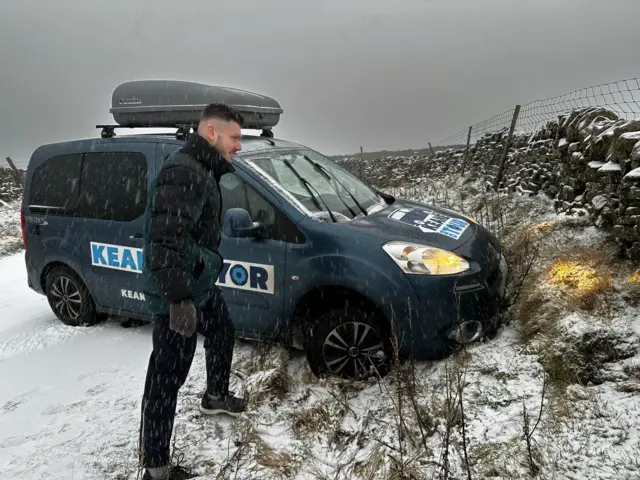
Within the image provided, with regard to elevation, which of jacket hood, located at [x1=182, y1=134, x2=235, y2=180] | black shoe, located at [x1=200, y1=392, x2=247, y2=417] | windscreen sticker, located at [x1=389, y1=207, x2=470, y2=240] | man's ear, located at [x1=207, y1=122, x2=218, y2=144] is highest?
man's ear, located at [x1=207, y1=122, x2=218, y2=144]

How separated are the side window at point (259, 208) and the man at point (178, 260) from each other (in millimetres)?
859

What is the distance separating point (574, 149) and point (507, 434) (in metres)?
4.61

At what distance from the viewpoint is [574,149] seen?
6117 mm

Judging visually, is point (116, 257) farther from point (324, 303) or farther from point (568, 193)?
point (568, 193)

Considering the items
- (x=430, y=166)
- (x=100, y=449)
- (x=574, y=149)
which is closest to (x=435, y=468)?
(x=100, y=449)

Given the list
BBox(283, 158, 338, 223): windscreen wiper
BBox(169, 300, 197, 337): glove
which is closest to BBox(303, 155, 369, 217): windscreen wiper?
Answer: BBox(283, 158, 338, 223): windscreen wiper

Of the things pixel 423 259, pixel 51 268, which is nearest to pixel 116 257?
pixel 51 268

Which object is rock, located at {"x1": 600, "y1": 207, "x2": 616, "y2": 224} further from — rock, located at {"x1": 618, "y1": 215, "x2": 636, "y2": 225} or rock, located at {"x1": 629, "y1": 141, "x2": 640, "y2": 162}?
rock, located at {"x1": 629, "y1": 141, "x2": 640, "y2": 162}

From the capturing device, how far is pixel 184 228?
2363 mm

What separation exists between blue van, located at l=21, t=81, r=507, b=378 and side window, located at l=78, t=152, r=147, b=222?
14 millimetres

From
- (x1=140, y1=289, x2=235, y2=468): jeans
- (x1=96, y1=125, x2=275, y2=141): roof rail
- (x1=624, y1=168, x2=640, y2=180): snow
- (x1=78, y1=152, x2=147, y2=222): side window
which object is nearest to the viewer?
(x1=140, y1=289, x2=235, y2=468): jeans

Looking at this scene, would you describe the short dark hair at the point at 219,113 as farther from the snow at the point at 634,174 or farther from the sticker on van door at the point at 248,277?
the snow at the point at 634,174

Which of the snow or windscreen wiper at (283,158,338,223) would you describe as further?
the snow

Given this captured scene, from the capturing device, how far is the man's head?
2580 millimetres
